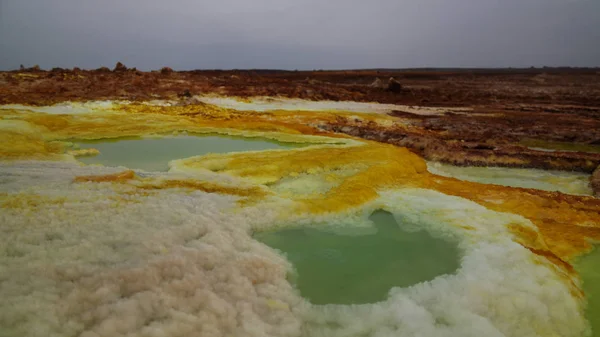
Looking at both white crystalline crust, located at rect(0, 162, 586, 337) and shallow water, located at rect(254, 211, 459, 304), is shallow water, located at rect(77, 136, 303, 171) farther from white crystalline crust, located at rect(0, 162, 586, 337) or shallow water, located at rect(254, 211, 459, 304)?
shallow water, located at rect(254, 211, 459, 304)

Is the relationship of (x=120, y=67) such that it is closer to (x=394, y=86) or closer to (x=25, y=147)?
(x=394, y=86)

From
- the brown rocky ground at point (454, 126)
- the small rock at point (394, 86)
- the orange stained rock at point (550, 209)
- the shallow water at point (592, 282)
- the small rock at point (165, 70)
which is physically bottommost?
the shallow water at point (592, 282)


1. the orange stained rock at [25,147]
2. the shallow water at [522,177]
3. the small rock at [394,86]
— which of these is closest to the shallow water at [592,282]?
the shallow water at [522,177]

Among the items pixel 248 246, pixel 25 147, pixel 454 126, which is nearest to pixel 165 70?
pixel 454 126

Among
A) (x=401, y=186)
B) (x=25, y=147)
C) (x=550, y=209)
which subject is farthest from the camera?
(x=25, y=147)

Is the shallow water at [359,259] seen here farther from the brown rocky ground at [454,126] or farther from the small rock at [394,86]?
the small rock at [394,86]

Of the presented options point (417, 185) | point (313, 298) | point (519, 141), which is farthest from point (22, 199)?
point (519, 141)
